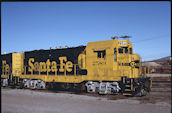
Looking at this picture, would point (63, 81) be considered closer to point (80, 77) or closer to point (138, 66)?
point (80, 77)

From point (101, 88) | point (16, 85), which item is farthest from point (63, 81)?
point (16, 85)

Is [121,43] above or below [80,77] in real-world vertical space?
above

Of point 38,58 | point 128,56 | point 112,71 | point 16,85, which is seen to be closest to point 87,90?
point 112,71

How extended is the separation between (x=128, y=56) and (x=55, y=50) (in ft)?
22.4

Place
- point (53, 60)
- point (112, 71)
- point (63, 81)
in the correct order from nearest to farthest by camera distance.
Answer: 1. point (112, 71)
2. point (63, 81)
3. point (53, 60)

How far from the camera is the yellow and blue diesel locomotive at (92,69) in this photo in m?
12.8

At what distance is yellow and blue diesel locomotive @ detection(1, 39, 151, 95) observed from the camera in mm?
12766

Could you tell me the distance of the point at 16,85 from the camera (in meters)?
20.4

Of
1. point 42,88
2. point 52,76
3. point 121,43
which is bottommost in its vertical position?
point 42,88

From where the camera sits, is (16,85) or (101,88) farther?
(16,85)

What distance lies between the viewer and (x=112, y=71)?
42.8 feet

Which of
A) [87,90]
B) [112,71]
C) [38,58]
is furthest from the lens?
[38,58]

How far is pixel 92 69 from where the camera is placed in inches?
551

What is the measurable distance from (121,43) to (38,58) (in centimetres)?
864
